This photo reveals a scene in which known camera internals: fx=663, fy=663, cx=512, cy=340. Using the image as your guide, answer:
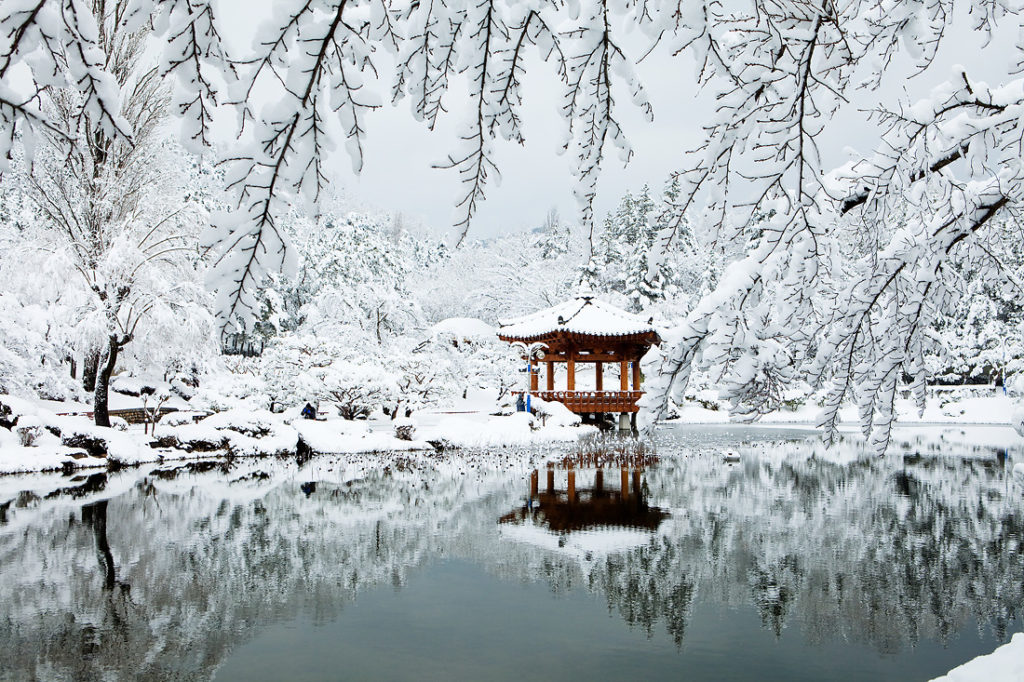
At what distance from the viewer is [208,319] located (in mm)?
13742

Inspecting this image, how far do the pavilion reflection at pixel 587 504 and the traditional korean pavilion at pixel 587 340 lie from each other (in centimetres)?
690

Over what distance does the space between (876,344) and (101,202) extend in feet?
46.9

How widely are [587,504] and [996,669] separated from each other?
5.97m

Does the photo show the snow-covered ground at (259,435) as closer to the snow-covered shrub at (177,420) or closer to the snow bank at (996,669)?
the snow-covered shrub at (177,420)

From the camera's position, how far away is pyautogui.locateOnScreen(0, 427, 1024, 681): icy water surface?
14.1 feet

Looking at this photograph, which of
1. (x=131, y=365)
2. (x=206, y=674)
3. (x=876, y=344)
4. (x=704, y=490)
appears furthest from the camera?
(x=131, y=365)

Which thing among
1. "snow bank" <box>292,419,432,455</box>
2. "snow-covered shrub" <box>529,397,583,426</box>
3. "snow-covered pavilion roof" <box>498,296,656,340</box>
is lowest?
"snow bank" <box>292,419,432,455</box>

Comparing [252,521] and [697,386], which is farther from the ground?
[697,386]

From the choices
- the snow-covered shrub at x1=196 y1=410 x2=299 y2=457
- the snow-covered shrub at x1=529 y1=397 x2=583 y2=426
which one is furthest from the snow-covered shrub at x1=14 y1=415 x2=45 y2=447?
the snow-covered shrub at x1=529 y1=397 x2=583 y2=426

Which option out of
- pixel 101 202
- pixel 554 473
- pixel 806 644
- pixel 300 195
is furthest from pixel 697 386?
pixel 300 195

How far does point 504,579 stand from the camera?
5945 mm

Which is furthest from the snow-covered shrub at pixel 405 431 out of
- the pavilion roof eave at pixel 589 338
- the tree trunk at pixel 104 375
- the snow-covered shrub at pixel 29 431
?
the snow-covered shrub at pixel 29 431

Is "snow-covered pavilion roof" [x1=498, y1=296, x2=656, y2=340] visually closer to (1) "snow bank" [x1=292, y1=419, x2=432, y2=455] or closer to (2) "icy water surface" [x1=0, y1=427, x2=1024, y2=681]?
(1) "snow bank" [x1=292, y1=419, x2=432, y2=455]

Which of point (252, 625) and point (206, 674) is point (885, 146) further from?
point (252, 625)
